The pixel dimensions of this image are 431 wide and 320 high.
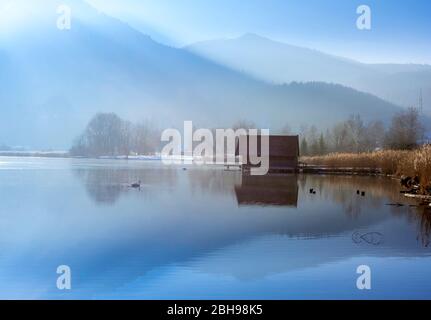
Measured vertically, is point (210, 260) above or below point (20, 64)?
below

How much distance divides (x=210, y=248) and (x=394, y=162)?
79.3 ft

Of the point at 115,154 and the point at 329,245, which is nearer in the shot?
the point at 329,245

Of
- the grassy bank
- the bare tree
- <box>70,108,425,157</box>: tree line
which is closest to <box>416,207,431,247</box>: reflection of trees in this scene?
the grassy bank

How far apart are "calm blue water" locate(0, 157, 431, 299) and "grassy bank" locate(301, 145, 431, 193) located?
206 centimetres

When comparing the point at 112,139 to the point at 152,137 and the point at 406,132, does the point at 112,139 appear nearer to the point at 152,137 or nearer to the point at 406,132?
the point at 152,137

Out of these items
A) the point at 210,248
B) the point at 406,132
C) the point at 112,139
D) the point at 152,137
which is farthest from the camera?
the point at 152,137

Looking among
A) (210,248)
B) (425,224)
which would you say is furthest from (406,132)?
(210,248)

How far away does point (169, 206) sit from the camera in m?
14.4

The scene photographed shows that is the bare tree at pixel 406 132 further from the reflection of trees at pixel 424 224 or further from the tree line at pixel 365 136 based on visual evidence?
the reflection of trees at pixel 424 224

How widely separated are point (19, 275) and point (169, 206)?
7.48 m

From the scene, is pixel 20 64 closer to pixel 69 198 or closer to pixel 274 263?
pixel 69 198

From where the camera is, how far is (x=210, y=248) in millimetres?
8633

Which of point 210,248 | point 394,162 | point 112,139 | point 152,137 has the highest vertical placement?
point 152,137
